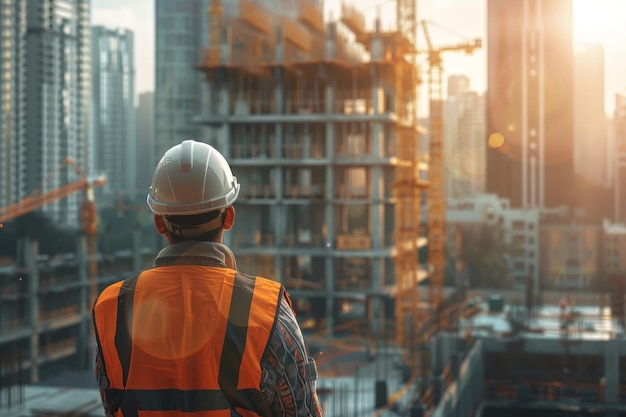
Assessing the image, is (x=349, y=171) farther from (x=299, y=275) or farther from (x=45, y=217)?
(x=45, y=217)

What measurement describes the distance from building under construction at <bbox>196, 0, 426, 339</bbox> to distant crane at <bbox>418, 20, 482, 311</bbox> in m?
0.51

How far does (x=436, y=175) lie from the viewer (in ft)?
44.3

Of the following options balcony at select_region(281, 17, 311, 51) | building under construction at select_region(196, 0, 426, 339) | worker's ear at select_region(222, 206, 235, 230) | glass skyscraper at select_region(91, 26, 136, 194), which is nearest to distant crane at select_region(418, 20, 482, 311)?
building under construction at select_region(196, 0, 426, 339)

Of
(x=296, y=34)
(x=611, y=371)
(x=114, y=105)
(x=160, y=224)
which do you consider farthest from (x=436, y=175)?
(x=160, y=224)

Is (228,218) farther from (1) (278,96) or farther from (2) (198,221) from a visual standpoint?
(1) (278,96)

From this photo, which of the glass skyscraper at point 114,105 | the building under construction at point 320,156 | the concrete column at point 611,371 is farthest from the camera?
the glass skyscraper at point 114,105

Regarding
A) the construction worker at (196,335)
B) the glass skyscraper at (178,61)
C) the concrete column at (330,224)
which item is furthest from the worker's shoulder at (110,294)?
the glass skyscraper at (178,61)

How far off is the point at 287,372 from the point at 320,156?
39.3 ft

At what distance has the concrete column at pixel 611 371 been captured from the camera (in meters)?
9.77

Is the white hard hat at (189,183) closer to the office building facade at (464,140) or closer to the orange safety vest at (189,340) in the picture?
the orange safety vest at (189,340)

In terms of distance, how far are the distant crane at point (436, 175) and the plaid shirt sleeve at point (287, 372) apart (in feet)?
41.8

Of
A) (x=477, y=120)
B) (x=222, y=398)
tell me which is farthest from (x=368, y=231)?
(x=222, y=398)

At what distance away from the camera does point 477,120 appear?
1822cm

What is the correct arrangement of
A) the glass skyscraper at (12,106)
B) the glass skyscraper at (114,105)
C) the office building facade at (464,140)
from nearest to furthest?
the glass skyscraper at (12,106) → the glass skyscraper at (114,105) → the office building facade at (464,140)
